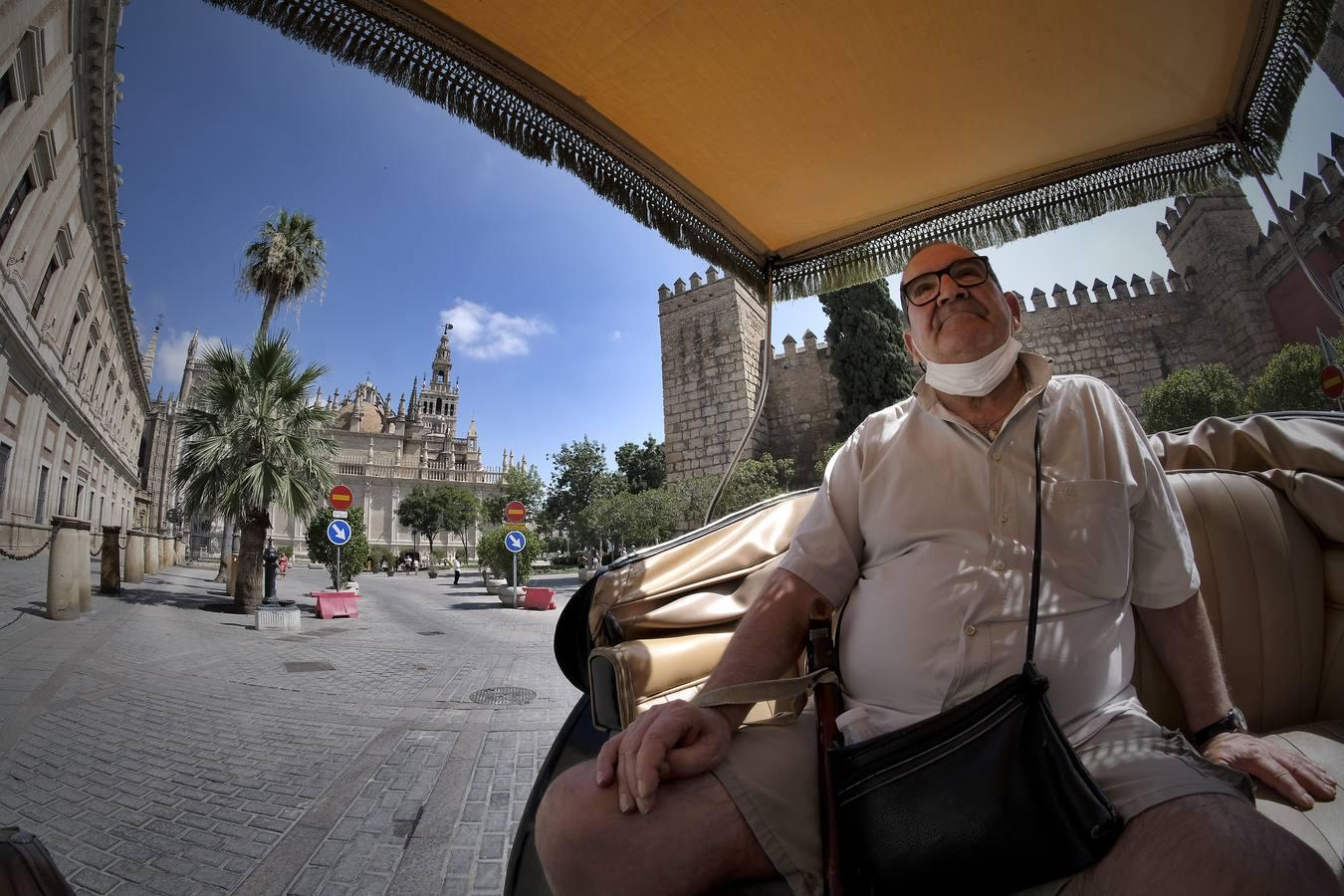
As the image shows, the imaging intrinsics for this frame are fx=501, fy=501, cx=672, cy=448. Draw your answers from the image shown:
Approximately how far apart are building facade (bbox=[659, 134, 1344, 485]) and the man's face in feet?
56.0

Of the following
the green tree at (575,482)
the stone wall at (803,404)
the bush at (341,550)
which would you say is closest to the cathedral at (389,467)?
the green tree at (575,482)

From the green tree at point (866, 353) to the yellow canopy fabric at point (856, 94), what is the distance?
15.6 m

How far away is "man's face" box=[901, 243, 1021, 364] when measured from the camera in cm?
136

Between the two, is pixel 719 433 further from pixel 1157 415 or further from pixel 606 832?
pixel 606 832

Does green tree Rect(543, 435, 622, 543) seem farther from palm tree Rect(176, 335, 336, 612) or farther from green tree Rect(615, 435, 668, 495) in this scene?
palm tree Rect(176, 335, 336, 612)

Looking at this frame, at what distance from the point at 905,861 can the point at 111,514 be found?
25644 millimetres

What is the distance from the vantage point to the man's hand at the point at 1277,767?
870mm

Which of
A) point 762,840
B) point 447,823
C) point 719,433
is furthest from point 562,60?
point 719,433

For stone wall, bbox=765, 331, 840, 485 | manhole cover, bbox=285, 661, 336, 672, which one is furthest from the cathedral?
manhole cover, bbox=285, 661, 336, 672

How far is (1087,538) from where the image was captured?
1.07 metres

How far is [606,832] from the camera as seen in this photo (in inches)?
29.5

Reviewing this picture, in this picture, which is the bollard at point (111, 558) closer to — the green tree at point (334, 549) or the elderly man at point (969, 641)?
the green tree at point (334, 549)

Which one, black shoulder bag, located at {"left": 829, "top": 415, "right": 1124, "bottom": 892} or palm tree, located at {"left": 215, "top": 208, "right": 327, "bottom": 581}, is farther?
palm tree, located at {"left": 215, "top": 208, "right": 327, "bottom": 581}

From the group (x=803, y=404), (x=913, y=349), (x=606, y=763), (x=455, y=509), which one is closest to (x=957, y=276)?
(x=913, y=349)
